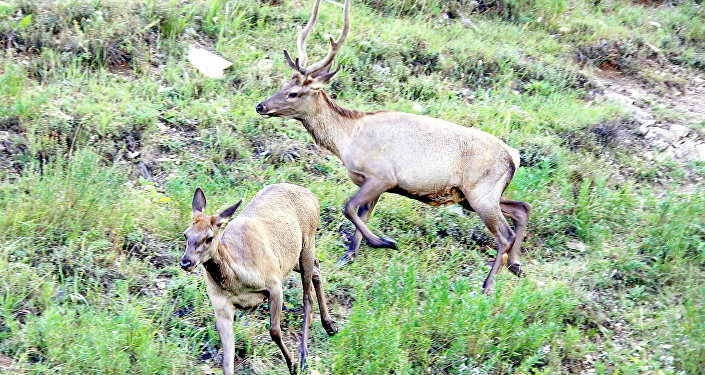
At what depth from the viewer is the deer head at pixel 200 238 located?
243 inches

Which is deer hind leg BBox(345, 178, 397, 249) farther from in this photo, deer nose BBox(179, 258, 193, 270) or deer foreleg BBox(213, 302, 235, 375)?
deer nose BBox(179, 258, 193, 270)

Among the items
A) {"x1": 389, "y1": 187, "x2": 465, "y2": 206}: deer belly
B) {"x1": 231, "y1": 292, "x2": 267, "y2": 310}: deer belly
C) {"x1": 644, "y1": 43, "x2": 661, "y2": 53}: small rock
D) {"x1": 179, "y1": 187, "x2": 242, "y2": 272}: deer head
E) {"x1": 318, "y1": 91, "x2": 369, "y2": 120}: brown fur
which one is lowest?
{"x1": 389, "y1": 187, "x2": 465, "y2": 206}: deer belly

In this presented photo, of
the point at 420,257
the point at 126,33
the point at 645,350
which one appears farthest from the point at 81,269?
the point at 645,350

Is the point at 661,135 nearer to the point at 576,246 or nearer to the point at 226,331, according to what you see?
the point at 576,246

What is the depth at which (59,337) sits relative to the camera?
657 cm

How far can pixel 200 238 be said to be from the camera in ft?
20.5

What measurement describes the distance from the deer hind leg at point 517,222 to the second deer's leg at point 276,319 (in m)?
2.98

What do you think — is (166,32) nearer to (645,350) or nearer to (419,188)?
(419,188)

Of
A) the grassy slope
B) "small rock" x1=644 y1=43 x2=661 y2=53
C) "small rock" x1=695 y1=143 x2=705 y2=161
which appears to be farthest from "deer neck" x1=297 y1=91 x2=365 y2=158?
"small rock" x1=644 y1=43 x2=661 y2=53

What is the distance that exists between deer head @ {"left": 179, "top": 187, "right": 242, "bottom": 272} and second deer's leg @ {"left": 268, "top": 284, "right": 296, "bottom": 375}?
2.14ft

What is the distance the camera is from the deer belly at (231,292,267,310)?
6645mm

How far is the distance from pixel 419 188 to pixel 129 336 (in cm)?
338

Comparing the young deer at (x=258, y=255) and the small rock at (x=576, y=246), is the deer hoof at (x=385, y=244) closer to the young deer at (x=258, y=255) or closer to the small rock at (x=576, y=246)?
the young deer at (x=258, y=255)

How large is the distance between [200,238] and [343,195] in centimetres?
333
